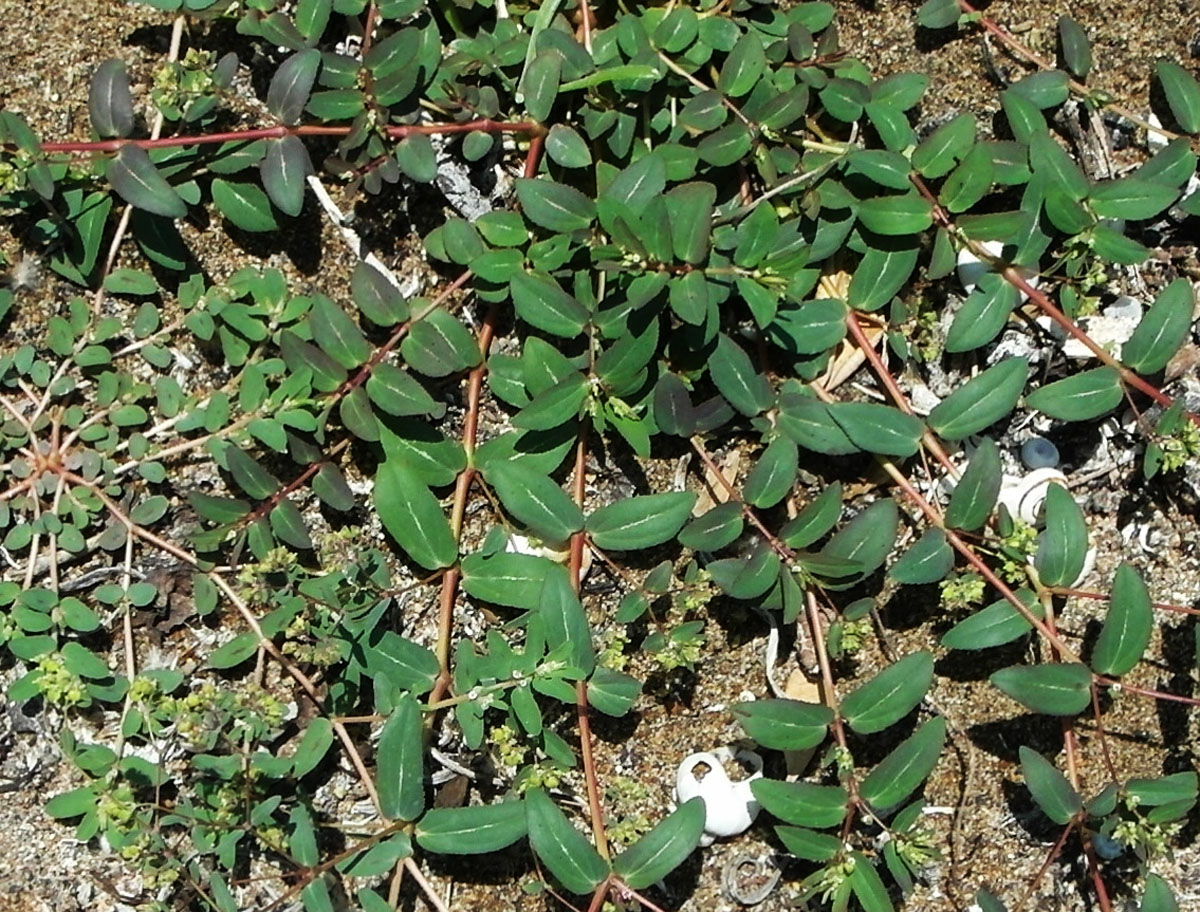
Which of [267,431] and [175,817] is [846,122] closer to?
[267,431]

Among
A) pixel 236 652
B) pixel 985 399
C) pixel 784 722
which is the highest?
pixel 985 399

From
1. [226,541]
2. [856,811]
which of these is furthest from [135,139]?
[856,811]

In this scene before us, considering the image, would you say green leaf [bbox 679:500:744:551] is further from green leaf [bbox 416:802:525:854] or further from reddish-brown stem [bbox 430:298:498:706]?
green leaf [bbox 416:802:525:854]

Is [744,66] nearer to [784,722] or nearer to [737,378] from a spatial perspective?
[737,378]

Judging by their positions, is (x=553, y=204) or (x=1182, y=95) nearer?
(x=553, y=204)

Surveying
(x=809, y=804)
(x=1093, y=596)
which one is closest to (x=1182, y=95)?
(x=1093, y=596)

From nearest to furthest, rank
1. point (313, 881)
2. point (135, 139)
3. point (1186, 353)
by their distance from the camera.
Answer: point (313, 881), point (135, 139), point (1186, 353)

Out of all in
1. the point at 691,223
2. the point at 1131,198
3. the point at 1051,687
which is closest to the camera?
the point at 691,223

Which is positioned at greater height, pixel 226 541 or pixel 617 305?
pixel 617 305
